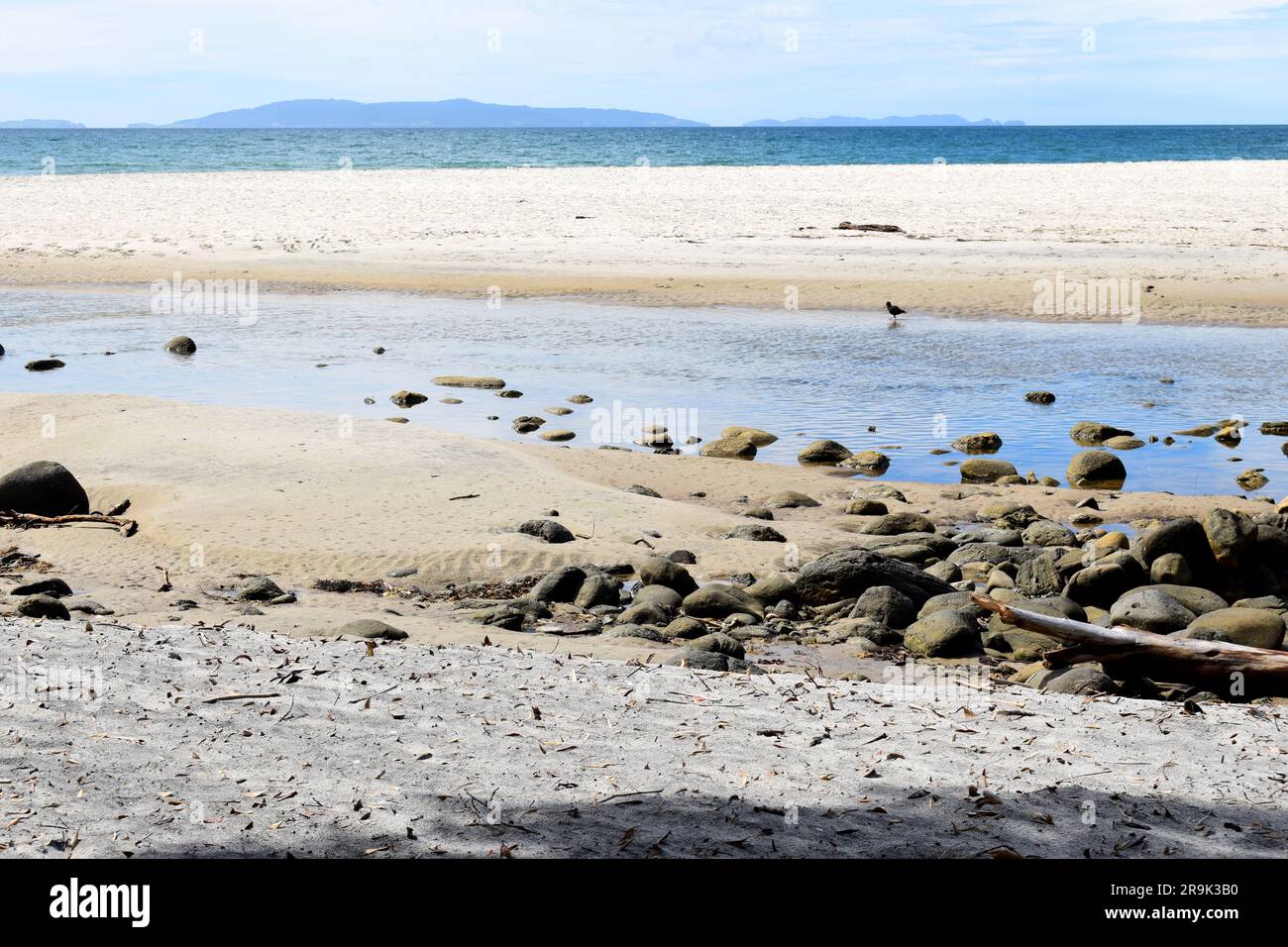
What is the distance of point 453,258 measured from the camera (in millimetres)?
30812

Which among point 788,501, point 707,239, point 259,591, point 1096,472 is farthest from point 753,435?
point 707,239

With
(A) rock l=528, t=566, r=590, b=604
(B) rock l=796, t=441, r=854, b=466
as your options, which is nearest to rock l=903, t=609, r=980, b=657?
(A) rock l=528, t=566, r=590, b=604

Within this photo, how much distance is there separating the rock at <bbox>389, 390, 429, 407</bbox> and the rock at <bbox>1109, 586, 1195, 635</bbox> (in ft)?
32.0

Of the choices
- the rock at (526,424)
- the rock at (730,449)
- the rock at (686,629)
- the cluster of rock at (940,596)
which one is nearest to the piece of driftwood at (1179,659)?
the cluster of rock at (940,596)

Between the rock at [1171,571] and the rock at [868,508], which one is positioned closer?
the rock at [1171,571]

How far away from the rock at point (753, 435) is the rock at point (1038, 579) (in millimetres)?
4827

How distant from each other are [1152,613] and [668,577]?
3.23 metres

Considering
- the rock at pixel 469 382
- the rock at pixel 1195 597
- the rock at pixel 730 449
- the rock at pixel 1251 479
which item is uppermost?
the rock at pixel 469 382

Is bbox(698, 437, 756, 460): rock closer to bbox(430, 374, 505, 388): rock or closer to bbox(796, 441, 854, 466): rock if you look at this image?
bbox(796, 441, 854, 466): rock

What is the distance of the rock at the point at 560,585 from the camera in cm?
904

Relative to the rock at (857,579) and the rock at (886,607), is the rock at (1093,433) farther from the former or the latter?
the rock at (886,607)

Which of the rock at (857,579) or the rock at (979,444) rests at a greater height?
the rock at (979,444)

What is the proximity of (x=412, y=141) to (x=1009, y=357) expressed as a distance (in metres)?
91.0
